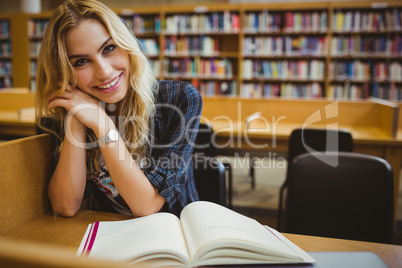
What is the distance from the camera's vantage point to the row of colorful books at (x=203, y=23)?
5.18m

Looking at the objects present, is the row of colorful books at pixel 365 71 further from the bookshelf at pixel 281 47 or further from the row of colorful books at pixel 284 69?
the row of colorful books at pixel 284 69

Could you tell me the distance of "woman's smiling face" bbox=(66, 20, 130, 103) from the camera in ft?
3.30

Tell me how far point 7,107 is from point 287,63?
3808mm

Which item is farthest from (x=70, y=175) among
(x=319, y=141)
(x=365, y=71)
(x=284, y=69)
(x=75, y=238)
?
(x=365, y=71)

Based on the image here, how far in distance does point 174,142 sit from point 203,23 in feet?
15.0

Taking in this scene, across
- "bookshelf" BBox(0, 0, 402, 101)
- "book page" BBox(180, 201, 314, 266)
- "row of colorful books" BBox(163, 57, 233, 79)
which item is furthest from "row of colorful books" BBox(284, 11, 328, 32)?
"book page" BBox(180, 201, 314, 266)

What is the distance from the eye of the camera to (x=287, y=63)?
5.11 m

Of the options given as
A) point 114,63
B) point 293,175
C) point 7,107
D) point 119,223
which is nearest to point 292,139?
point 293,175

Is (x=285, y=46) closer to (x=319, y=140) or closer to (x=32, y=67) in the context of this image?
(x=319, y=140)

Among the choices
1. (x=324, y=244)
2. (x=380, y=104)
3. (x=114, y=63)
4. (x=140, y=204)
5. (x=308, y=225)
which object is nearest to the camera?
(x=324, y=244)

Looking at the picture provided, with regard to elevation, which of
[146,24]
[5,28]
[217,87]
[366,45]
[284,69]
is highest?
[5,28]

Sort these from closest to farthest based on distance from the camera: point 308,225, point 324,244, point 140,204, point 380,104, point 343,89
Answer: point 324,244 < point 140,204 < point 308,225 < point 380,104 < point 343,89

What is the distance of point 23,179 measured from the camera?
0.90 meters

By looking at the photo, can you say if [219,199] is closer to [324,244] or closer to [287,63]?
[324,244]
